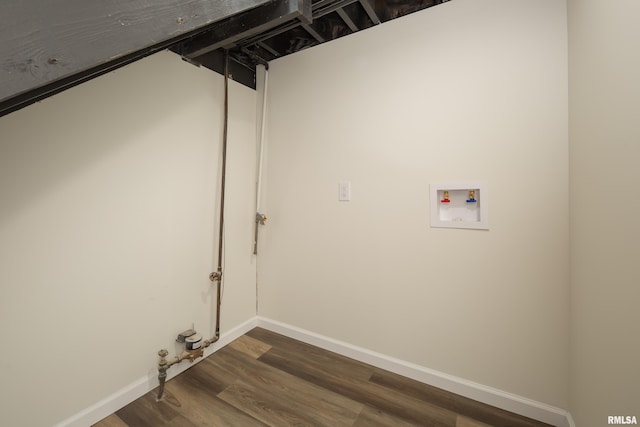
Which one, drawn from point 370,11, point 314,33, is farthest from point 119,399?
point 370,11

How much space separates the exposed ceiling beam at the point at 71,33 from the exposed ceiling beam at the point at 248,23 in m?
0.50

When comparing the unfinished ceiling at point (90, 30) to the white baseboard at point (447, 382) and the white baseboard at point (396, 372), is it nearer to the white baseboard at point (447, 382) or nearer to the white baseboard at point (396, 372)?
the white baseboard at point (396, 372)

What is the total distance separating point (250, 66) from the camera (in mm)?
2031

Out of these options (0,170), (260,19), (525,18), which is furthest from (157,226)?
(525,18)

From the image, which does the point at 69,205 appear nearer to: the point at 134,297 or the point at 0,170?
the point at 0,170

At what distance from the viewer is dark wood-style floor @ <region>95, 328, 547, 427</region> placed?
124 centimetres

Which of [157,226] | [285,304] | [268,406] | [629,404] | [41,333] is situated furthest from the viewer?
[285,304]

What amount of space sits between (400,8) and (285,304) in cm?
228

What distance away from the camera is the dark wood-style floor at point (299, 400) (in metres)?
1.24

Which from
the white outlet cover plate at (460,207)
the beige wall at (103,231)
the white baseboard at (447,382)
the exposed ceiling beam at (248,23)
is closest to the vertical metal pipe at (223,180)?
the beige wall at (103,231)

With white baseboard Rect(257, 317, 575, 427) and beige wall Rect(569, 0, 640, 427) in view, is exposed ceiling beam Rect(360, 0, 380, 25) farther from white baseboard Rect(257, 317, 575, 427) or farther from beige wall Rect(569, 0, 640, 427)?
white baseboard Rect(257, 317, 575, 427)

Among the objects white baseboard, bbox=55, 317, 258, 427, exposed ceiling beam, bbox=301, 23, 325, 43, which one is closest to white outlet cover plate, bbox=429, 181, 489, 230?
exposed ceiling beam, bbox=301, 23, 325, 43

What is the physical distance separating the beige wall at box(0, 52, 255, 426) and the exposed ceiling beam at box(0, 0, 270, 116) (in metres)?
0.34

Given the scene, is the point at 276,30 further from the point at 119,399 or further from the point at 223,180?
the point at 119,399
